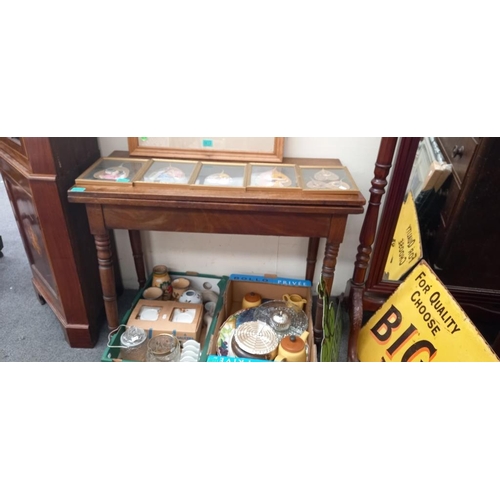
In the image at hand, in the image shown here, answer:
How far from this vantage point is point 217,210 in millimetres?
1095

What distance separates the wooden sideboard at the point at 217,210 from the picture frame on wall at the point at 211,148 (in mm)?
268

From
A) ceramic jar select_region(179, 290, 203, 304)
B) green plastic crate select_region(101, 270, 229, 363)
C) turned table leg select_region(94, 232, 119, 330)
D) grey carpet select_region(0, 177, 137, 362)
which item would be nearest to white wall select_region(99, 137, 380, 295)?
green plastic crate select_region(101, 270, 229, 363)

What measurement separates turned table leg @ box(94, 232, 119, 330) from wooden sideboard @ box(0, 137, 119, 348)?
0.10 m

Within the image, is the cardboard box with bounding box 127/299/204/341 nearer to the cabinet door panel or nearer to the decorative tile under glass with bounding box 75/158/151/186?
the cabinet door panel

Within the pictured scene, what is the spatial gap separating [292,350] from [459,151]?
858 mm

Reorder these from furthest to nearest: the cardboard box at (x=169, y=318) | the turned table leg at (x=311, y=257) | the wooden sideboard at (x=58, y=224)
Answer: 1. the turned table leg at (x=311, y=257)
2. the cardboard box at (x=169, y=318)
3. the wooden sideboard at (x=58, y=224)

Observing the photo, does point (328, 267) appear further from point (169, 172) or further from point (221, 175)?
point (169, 172)

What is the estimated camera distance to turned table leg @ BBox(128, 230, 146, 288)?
1521mm

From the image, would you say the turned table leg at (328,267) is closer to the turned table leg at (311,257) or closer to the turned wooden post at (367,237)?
the turned wooden post at (367,237)

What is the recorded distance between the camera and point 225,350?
1.27 meters

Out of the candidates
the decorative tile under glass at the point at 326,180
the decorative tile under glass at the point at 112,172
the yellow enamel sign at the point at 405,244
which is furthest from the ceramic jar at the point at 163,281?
the yellow enamel sign at the point at 405,244

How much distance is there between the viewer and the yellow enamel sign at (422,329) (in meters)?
0.96

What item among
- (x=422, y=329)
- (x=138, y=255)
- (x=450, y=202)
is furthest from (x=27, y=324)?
(x=450, y=202)
